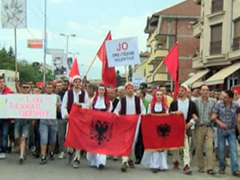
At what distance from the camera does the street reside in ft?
28.3

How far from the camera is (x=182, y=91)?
976cm

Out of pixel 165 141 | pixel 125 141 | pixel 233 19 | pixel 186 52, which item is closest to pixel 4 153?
pixel 125 141

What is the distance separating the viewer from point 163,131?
9.85m

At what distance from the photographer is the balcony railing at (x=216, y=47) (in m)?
34.4

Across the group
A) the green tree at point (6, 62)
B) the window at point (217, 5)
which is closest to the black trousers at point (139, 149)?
the window at point (217, 5)

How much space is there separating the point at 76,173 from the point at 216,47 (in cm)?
2786

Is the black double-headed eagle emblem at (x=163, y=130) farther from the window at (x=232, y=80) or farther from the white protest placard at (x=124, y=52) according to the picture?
the window at (x=232, y=80)

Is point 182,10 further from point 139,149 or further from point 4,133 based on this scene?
point 4,133

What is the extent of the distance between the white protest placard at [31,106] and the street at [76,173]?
1103mm

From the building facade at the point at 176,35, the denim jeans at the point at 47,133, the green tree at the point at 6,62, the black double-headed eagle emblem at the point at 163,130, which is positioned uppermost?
the building facade at the point at 176,35

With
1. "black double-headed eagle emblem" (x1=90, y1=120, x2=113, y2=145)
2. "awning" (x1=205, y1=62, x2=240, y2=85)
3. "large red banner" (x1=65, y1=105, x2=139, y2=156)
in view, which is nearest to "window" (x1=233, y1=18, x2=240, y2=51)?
"awning" (x1=205, y1=62, x2=240, y2=85)

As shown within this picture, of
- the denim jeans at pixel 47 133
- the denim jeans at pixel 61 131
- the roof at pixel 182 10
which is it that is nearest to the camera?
the denim jeans at pixel 47 133

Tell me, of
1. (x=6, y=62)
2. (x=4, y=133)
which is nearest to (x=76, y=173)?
(x=4, y=133)

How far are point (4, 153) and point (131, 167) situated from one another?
318cm
